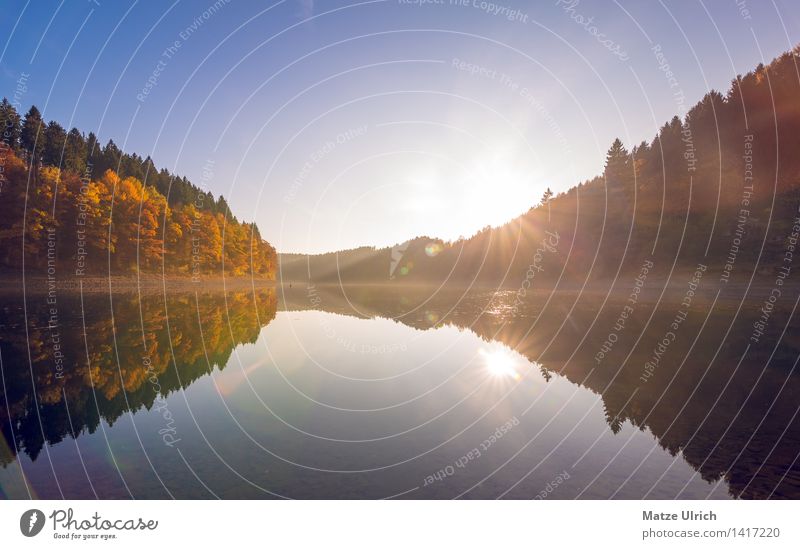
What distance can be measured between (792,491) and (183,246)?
101m

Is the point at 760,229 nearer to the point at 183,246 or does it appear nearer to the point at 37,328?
the point at 37,328


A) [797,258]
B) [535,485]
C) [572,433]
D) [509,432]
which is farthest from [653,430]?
[797,258]

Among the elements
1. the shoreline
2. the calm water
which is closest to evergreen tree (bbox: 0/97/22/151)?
the shoreline

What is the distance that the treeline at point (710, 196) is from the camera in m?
63.9

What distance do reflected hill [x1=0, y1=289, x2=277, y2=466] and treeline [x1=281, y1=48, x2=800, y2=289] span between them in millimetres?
62497

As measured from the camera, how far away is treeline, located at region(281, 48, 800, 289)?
2515 inches

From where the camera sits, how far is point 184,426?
1255 centimetres

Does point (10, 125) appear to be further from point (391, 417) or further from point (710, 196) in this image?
point (710, 196)

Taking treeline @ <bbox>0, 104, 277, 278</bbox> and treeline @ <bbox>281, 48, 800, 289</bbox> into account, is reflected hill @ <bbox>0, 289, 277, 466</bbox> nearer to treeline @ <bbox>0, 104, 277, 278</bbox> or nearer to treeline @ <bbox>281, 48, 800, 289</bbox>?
treeline @ <bbox>0, 104, 277, 278</bbox>
